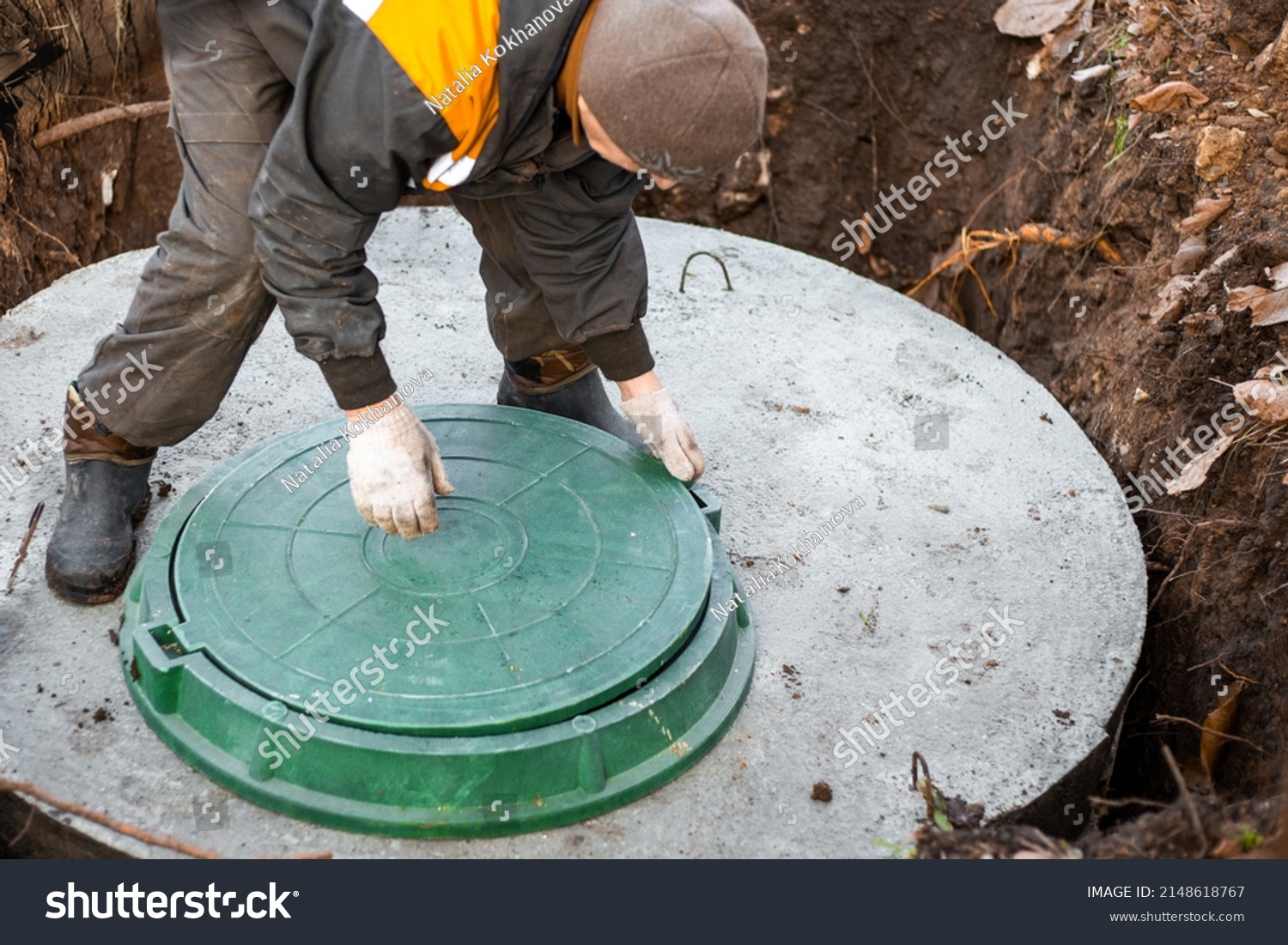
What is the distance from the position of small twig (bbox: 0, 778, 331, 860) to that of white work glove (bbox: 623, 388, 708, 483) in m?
1.06

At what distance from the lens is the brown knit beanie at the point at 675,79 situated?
1.71 meters


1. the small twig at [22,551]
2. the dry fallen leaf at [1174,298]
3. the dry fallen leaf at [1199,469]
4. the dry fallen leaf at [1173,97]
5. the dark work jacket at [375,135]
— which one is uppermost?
the dark work jacket at [375,135]

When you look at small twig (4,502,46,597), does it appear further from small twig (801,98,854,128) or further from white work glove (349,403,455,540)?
small twig (801,98,854,128)

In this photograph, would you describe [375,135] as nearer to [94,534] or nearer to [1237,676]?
[94,534]

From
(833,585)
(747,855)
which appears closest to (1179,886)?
(747,855)

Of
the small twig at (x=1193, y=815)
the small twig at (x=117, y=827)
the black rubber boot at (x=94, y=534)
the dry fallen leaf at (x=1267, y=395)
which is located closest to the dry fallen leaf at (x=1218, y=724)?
the dry fallen leaf at (x=1267, y=395)

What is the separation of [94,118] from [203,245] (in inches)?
77.4

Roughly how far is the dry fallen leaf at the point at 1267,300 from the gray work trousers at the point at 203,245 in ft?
5.46

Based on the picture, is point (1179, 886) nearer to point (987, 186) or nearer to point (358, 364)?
point (358, 364)

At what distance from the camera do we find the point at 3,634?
2.32 metres

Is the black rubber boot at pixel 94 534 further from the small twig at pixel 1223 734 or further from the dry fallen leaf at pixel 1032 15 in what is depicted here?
the dry fallen leaf at pixel 1032 15

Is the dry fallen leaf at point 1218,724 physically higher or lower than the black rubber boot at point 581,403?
lower

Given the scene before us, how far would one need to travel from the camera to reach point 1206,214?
3006 millimetres

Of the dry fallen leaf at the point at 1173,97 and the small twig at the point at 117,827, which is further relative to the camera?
the dry fallen leaf at the point at 1173,97
